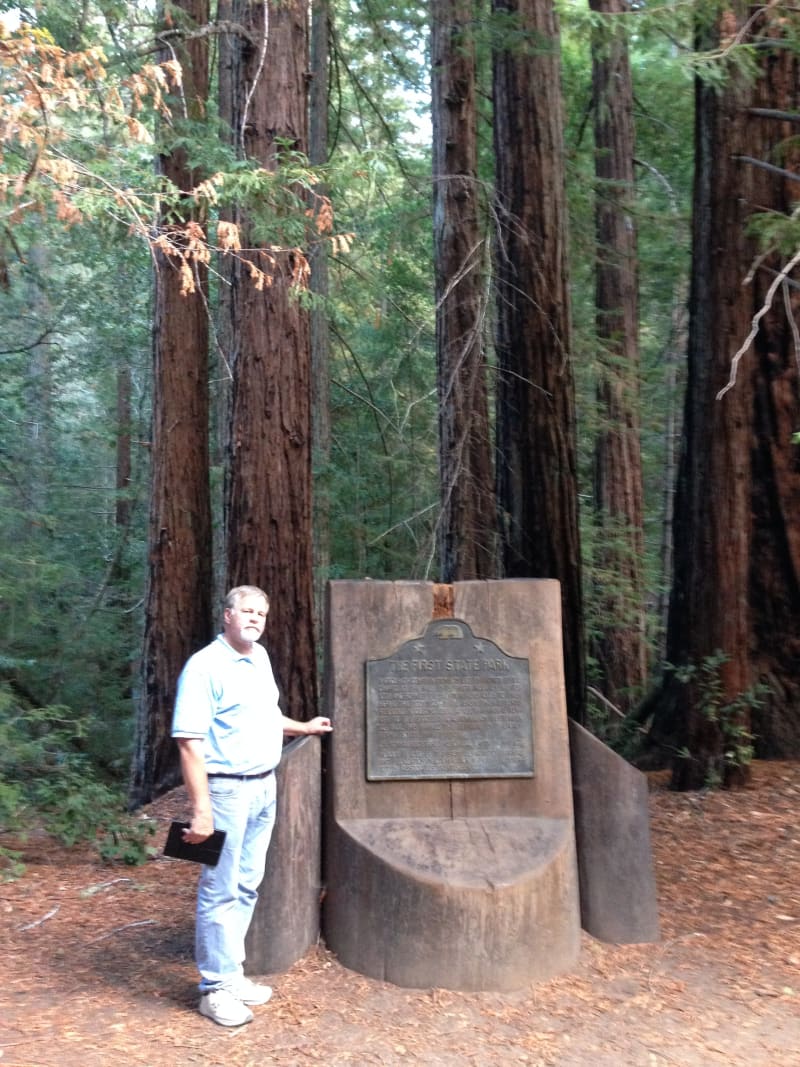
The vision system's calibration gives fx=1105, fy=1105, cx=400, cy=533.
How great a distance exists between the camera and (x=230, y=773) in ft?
15.2

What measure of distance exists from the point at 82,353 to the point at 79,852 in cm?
1527

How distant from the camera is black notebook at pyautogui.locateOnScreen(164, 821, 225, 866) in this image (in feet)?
14.8

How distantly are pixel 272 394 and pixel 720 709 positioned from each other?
13.1ft

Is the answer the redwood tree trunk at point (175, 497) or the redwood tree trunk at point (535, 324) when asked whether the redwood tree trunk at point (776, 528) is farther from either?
the redwood tree trunk at point (175, 497)

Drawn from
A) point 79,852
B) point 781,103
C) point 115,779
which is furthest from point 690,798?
point 115,779

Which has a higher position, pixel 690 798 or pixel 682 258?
pixel 682 258

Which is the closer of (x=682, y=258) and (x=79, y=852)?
(x=79, y=852)

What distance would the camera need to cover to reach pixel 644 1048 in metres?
4.46

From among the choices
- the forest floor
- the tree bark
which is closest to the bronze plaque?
the forest floor

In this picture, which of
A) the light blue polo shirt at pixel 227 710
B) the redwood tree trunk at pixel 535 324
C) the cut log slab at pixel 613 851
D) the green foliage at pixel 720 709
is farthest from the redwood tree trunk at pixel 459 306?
the light blue polo shirt at pixel 227 710

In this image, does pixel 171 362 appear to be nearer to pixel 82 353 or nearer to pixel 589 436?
pixel 589 436

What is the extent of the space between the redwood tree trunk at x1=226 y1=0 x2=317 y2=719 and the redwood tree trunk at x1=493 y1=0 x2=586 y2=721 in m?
2.22

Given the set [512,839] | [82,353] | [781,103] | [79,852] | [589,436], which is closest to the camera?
[512,839]

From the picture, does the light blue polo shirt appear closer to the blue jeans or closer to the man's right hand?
the blue jeans
